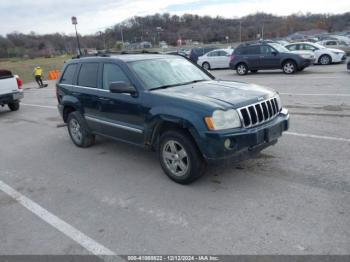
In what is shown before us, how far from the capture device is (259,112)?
4.36 meters

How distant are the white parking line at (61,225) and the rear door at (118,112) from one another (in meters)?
1.67

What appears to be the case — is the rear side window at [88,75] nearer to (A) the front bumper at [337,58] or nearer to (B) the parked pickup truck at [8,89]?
(B) the parked pickup truck at [8,89]

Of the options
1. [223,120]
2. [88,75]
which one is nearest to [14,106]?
[88,75]

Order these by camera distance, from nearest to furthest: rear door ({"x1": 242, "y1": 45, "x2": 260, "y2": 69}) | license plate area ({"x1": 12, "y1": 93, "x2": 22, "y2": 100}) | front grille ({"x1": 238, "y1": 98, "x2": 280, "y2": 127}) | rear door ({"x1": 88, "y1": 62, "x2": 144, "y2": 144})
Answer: front grille ({"x1": 238, "y1": 98, "x2": 280, "y2": 127})
rear door ({"x1": 88, "y1": 62, "x2": 144, "y2": 144})
license plate area ({"x1": 12, "y1": 93, "x2": 22, "y2": 100})
rear door ({"x1": 242, "y1": 45, "x2": 260, "y2": 69})

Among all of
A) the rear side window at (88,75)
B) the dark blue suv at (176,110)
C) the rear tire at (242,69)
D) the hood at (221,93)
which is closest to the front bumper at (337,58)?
the rear tire at (242,69)

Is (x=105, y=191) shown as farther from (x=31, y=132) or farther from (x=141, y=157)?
(x=31, y=132)

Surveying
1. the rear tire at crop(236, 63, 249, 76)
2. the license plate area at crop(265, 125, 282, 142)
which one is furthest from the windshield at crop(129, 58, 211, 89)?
the rear tire at crop(236, 63, 249, 76)

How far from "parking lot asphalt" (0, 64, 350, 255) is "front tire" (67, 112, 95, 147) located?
0.22 metres

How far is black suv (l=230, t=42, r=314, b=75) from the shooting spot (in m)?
16.2

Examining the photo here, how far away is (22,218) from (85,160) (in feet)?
6.66

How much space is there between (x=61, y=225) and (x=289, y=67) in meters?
15.0

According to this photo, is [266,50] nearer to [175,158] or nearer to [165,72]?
[165,72]

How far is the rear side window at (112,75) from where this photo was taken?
5.18 meters

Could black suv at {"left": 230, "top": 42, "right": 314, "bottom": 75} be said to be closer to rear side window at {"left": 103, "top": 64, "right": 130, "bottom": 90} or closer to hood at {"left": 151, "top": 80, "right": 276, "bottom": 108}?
hood at {"left": 151, "top": 80, "right": 276, "bottom": 108}
